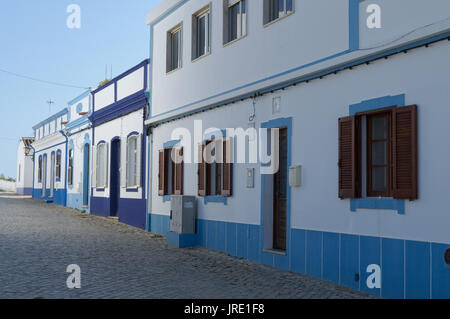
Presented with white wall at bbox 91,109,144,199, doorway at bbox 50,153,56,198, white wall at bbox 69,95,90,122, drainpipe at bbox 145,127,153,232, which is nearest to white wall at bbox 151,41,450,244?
drainpipe at bbox 145,127,153,232

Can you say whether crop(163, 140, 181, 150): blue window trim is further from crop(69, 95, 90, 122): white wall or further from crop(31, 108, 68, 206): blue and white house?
crop(31, 108, 68, 206): blue and white house

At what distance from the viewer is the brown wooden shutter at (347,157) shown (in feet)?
27.1

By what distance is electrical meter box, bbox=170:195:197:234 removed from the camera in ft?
42.7

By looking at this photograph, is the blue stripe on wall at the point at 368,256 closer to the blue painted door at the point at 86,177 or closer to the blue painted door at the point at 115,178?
the blue painted door at the point at 115,178

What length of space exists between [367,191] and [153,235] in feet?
26.7

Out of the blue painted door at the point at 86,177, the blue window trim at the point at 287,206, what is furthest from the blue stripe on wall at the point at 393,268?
the blue painted door at the point at 86,177

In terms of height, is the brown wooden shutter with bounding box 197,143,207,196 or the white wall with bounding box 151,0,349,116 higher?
the white wall with bounding box 151,0,349,116

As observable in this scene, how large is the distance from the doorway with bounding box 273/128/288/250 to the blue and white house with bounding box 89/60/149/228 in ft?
21.6

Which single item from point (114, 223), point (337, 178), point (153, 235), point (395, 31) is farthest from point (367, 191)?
point (114, 223)

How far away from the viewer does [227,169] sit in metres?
11.8

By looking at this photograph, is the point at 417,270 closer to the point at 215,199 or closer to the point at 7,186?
the point at 215,199

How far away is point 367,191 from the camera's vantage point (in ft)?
26.8

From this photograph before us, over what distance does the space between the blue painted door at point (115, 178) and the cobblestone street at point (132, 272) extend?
4.68 meters

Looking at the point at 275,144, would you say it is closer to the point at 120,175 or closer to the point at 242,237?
the point at 242,237
